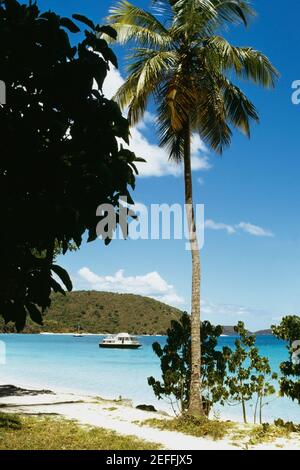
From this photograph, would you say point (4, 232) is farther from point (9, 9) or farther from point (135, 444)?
point (135, 444)

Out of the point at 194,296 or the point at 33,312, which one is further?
the point at 194,296

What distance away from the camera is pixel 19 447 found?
299 inches

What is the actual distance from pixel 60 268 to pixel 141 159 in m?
1.77

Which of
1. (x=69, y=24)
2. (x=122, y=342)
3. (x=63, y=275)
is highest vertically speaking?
(x=69, y=24)

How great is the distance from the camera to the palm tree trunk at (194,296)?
10.7 meters

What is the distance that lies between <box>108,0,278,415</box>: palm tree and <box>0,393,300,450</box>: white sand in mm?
1553

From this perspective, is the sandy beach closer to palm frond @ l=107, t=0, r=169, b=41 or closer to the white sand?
the white sand

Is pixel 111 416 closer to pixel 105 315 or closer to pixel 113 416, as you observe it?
pixel 113 416

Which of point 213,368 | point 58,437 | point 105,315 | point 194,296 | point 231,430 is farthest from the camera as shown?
point 105,315

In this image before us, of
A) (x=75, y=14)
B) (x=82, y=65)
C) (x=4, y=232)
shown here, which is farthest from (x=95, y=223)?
(x=75, y=14)

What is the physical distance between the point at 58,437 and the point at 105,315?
373 feet

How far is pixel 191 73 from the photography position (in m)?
11.5

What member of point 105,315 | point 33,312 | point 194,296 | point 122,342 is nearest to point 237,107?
point 194,296

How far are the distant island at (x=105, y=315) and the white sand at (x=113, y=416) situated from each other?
102 meters
